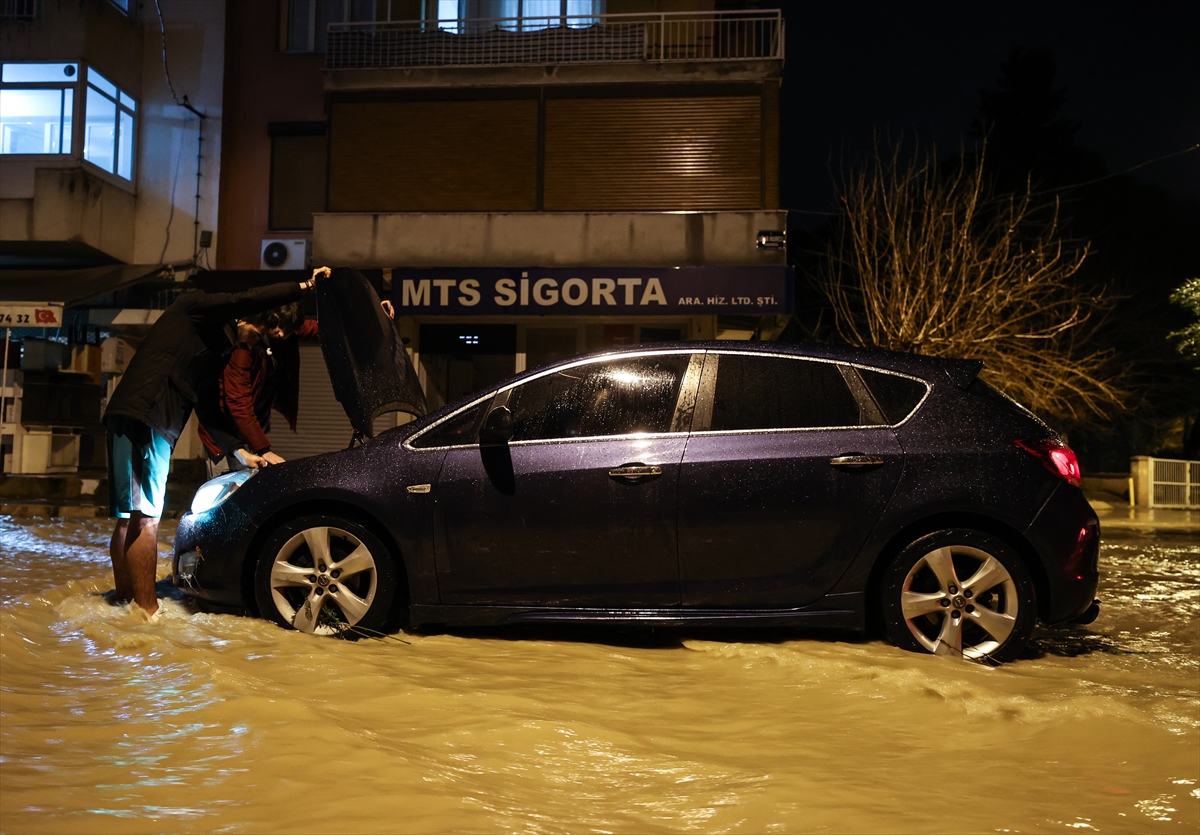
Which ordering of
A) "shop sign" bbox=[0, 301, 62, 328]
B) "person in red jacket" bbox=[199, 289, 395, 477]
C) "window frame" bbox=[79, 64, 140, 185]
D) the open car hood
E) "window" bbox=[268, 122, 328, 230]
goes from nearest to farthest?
the open car hood
"person in red jacket" bbox=[199, 289, 395, 477]
"shop sign" bbox=[0, 301, 62, 328]
"window frame" bbox=[79, 64, 140, 185]
"window" bbox=[268, 122, 328, 230]

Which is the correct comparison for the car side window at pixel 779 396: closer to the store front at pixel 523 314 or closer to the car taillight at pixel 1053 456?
the car taillight at pixel 1053 456

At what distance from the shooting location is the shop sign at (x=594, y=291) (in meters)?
18.2

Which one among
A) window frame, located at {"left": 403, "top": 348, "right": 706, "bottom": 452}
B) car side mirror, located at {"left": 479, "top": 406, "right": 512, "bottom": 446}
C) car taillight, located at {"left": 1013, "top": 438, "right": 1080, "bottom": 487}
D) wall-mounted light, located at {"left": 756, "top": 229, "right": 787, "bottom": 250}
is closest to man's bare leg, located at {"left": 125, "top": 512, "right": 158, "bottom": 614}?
window frame, located at {"left": 403, "top": 348, "right": 706, "bottom": 452}

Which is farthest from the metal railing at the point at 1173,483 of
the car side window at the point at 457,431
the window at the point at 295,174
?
the car side window at the point at 457,431

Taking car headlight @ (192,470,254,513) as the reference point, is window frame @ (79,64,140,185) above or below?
above

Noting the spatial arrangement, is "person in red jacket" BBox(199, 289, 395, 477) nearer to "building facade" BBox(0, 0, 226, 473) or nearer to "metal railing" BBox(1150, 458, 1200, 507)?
"building facade" BBox(0, 0, 226, 473)

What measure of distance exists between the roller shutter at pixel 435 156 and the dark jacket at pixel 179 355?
45.8 ft

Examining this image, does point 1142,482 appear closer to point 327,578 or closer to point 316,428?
point 316,428

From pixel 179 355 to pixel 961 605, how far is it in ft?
13.2

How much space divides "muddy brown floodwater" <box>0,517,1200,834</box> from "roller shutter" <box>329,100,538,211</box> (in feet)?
47.7

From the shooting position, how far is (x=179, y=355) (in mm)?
5484

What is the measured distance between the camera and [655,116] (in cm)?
1903

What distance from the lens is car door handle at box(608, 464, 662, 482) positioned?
201 inches

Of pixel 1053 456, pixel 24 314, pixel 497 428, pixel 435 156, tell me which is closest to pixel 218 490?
pixel 497 428
